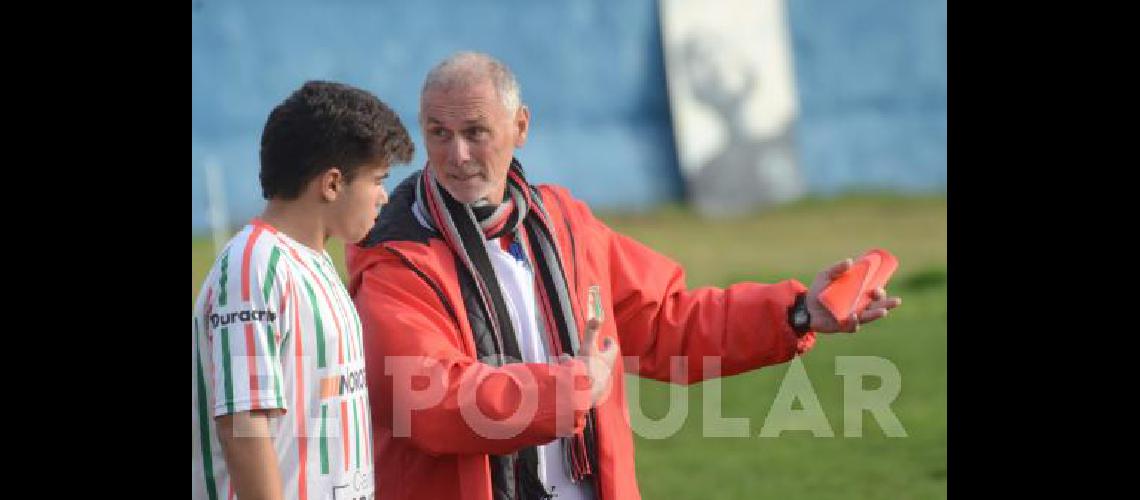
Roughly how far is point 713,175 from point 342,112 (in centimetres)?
1371

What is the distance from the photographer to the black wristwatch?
407cm

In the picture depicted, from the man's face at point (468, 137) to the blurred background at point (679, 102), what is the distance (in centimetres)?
987

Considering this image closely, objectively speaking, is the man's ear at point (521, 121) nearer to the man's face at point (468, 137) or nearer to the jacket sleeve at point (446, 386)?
the man's face at point (468, 137)

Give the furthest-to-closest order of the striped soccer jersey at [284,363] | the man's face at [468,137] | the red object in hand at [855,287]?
the red object in hand at [855,287], the man's face at [468,137], the striped soccer jersey at [284,363]

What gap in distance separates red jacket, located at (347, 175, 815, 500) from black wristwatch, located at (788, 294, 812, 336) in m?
0.02

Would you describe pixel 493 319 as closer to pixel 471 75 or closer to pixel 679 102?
pixel 471 75

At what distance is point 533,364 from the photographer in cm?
354

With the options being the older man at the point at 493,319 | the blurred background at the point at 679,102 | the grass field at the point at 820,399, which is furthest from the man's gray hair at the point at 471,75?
the blurred background at the point at 679,102

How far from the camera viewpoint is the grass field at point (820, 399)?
23.1ft

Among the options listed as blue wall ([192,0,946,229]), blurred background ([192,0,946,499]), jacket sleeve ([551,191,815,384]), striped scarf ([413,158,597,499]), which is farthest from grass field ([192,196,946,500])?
striped scarf ([413,158,597,499])
